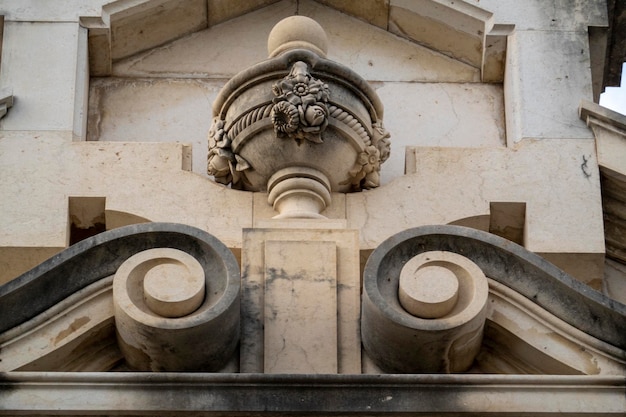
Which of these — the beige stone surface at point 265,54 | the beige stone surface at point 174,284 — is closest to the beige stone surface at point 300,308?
the beige stone surface at point 174,284

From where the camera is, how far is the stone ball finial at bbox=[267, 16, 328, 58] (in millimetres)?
11164

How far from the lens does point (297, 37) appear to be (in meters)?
11.2

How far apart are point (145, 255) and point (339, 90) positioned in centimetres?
186

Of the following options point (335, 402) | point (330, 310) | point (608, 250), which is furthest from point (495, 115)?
point (335, 402)

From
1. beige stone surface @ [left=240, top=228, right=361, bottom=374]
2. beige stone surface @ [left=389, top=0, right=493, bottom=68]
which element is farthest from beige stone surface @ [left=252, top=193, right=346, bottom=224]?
beige stone surface @ [left=389, top=0, right=493, bottom=68]

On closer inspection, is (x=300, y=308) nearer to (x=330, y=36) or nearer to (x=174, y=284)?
(x=174, y=284)

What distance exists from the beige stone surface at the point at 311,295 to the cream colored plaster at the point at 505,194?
0.76 metres

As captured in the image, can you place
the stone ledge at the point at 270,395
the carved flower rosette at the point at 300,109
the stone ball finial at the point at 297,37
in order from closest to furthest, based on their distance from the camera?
the stone ledge at the point at 270,395 → the carved flower rosette at the point at 300,109 → the stone ball finial at the point at 297,37

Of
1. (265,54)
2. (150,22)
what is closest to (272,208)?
(265,54)

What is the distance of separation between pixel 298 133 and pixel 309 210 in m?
0.43

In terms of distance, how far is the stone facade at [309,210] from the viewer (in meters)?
9.23

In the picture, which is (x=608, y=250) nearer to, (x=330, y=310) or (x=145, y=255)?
(x=330, y=310)

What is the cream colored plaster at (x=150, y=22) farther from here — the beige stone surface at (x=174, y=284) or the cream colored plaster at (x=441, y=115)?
the beige stone surface at (x=174, y=284)

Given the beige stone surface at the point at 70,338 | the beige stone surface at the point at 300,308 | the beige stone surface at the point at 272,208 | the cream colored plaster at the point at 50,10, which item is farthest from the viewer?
the cream colored plaster at the point at 50,10
